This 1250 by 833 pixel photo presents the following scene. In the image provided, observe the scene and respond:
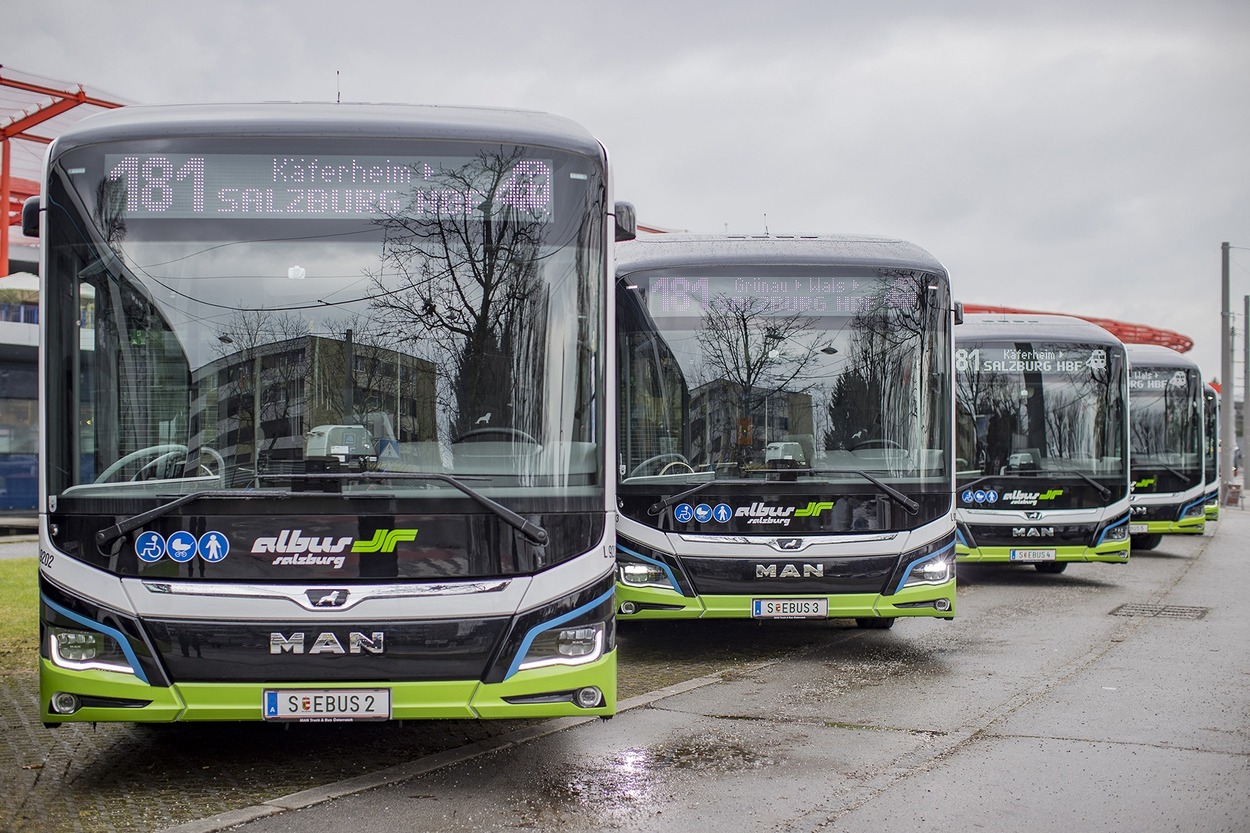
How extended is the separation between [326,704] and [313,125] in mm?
2545

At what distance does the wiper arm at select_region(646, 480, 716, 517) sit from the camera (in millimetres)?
9109

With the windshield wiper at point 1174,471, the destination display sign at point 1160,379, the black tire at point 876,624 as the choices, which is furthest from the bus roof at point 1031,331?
the destination display sign at point 1160,379

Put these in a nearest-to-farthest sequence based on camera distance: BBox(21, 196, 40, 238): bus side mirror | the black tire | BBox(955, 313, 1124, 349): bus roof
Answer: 1. BBox(21, 196, 40, 238): bus side mirror
2. the black tire
3. BBox(955, 313, 1124, 349): bus roof

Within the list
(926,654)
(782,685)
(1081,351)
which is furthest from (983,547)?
(782,685)

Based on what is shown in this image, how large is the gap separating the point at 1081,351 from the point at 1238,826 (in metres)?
10.9

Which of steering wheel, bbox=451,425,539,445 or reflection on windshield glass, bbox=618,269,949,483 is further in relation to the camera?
reflection on windshield glass, bbox=618,269,949,483

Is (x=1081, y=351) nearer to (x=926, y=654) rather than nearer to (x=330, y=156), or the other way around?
→ (x=926, y=654)

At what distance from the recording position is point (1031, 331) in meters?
15.7

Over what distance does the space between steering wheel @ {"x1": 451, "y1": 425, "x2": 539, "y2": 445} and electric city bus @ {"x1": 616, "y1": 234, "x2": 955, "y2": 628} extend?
3508mm

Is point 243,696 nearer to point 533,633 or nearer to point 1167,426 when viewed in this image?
point 533,633

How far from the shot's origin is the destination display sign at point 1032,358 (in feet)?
50.8

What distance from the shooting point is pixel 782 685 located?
8633 millimetres

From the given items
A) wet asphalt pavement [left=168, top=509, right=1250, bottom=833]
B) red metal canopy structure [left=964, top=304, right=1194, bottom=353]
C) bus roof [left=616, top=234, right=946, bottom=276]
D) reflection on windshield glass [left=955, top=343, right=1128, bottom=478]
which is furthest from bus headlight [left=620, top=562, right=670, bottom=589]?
red metal canopy structure [left=964, top=304, right=1194, bottom=353]

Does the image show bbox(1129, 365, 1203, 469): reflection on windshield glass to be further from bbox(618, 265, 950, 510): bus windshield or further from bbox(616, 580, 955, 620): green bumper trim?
bbox(616, 580, 955, 620): green bumper trim
